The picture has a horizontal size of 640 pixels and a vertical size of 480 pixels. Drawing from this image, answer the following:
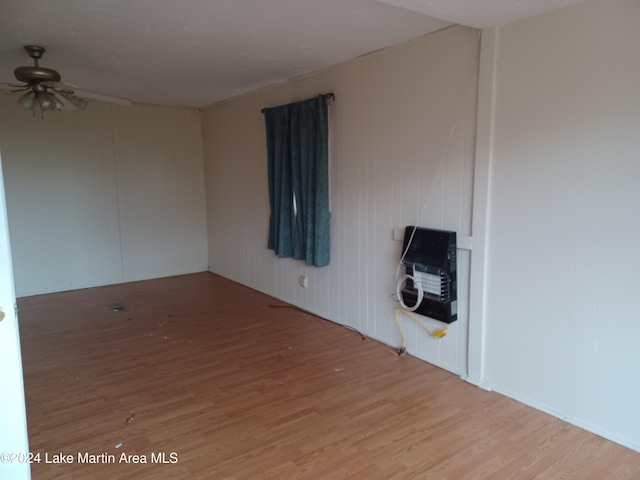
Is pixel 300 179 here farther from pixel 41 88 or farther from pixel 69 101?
pixel 41 88

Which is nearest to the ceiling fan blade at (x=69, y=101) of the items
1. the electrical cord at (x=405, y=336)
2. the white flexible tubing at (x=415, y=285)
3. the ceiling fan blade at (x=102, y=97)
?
the ceiling fan blade at (x=102, y=97)

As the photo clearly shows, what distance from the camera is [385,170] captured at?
3453 millimetres

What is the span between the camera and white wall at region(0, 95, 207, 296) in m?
5.07

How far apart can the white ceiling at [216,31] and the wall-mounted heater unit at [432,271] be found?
1.35m

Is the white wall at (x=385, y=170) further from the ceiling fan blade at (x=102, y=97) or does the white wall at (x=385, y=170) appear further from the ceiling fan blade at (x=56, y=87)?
the ceiling fan blade at (x=56, y=87)

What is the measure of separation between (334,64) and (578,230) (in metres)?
2.42

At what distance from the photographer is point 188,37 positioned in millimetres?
3051

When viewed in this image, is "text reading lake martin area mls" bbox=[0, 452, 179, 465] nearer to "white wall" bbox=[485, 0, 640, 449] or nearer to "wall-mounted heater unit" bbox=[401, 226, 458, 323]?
"wall-mounted heater unit" bbox=[401, 226, 458, 323]

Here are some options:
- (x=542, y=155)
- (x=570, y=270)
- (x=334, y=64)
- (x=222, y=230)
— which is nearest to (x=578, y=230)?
(x=570, y=270)

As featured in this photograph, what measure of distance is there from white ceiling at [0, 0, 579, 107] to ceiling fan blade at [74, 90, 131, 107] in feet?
1.42

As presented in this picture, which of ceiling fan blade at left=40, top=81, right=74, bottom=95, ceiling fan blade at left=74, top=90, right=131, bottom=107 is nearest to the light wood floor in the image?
ceiling fan blade at left=40, top=81, right=74, bottom=95

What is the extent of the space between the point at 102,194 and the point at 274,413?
4.22 m

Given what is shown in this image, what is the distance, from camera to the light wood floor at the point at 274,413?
2084 millimetres

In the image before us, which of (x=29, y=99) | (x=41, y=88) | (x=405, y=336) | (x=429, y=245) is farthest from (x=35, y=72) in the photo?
(x=405, y=336)
